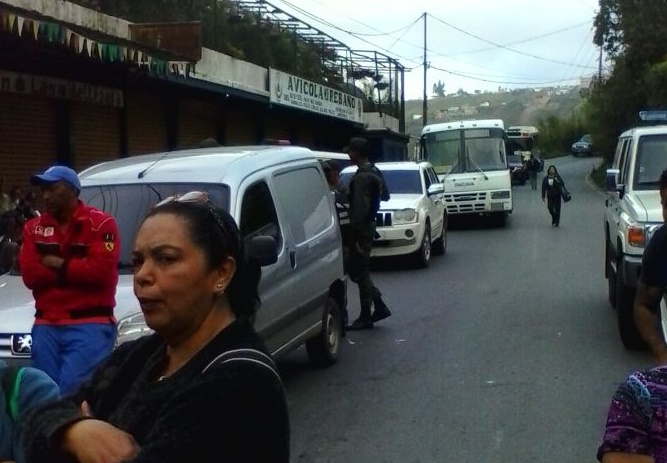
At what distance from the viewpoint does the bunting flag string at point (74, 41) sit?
12.3 m

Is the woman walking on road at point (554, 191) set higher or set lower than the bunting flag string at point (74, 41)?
lower

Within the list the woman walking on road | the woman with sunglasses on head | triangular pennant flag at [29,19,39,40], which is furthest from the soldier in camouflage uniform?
the woman walking on road

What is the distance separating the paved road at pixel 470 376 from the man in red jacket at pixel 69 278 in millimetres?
1758

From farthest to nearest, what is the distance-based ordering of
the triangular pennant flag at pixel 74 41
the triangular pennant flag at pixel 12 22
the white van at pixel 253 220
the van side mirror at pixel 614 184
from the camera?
the triangular pennant flag at pixel 74 41
the triangular pennant flag at pixel 12 22
the van side mirror at pixel 614 184
the white van at pixel 253 220

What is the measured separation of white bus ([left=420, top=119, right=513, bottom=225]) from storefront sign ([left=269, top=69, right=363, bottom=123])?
15.8 ft

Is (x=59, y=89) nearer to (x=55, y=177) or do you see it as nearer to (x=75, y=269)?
(x=55, y=177)

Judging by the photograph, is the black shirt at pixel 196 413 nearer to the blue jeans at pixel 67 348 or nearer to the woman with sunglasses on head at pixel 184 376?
the woman with sunglasses on head at pixel 184 376

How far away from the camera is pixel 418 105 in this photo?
635 feet

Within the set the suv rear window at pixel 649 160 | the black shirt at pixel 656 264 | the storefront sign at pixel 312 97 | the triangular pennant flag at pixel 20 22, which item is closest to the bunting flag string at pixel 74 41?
the triangular pennant flag at pixel 20 22

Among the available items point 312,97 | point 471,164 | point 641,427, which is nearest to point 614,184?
point 641,427

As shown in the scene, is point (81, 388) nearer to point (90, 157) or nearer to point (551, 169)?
point (90, 157)

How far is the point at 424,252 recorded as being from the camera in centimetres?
1877

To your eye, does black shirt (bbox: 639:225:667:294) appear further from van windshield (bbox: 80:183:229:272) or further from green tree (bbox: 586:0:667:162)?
green tree (bbox: 586:0:667:162)

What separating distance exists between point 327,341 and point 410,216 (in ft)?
27.5
